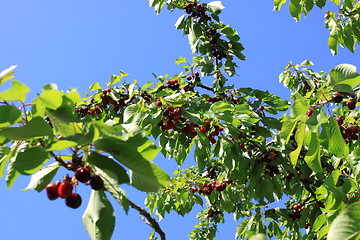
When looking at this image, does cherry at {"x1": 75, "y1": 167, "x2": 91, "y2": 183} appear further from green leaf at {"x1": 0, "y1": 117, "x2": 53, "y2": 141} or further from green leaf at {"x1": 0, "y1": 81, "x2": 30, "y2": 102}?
green leaf at {"x1": 0, "y1": 81, "x2": 30, "y2": 102}

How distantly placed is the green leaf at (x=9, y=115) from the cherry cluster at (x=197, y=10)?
3803 mm

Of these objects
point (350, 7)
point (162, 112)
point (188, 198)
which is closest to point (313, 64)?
point (350, 7)

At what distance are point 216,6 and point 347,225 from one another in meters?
3.79

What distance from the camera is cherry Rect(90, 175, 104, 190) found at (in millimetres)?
1239

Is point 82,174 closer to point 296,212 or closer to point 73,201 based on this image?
point 73,201

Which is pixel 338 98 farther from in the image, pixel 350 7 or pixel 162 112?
pixel 350 7

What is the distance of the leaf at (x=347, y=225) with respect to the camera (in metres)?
1.25

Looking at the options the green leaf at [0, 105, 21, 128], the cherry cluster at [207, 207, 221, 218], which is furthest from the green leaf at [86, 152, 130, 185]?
the cherry cluster at [207, 207, 221, 218]

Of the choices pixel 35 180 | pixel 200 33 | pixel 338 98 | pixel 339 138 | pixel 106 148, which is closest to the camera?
pixel 106 148

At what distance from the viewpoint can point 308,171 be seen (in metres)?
3.60

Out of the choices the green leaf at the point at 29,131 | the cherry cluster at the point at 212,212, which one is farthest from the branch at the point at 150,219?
the cherry cluster at the point at 212,212

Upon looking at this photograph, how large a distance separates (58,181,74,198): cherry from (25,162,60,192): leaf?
0.18 ft

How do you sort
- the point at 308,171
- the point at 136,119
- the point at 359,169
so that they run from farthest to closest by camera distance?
the point at 308,171
the point at 136,119
the point at 359,169

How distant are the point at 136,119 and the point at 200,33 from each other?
6.91ft
